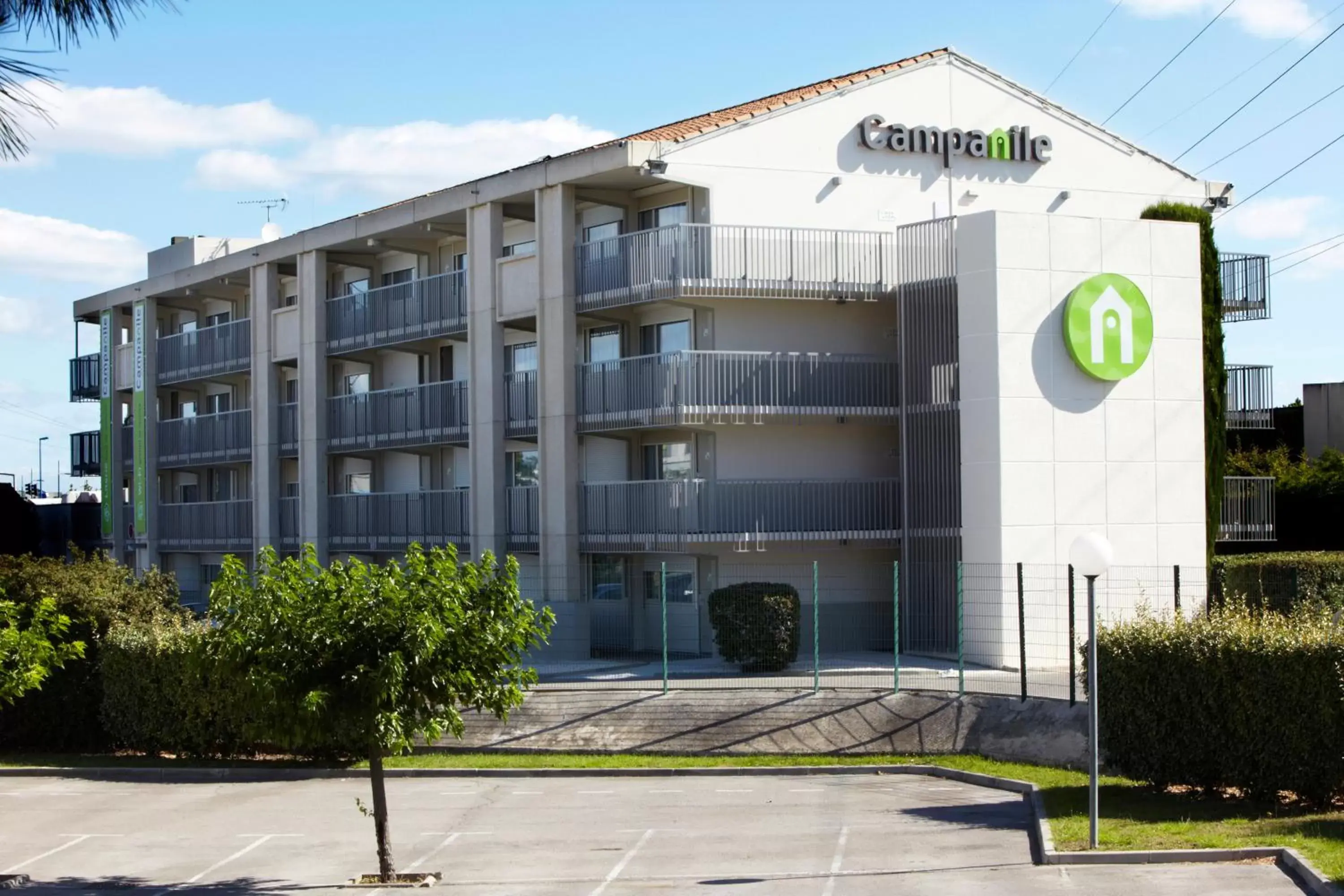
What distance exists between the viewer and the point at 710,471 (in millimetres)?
34250

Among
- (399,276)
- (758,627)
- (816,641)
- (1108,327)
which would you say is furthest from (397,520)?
(1108,327)

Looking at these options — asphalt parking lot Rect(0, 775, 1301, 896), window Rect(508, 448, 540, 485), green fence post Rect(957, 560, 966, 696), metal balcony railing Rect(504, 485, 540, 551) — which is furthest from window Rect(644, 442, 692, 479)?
asphalt parking lot Rect(0, 775, 1301, 896)

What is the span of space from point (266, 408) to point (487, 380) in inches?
431

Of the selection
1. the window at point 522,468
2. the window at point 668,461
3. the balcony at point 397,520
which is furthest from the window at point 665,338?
the balcony at point 397,520

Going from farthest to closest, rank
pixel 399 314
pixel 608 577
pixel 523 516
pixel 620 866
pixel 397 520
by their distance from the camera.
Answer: pixel 397 520
pixel 399 314
pixel 523 516
pixel 608 577
pixel 620 866

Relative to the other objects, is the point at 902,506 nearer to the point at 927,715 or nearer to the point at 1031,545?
the point at 1031,545

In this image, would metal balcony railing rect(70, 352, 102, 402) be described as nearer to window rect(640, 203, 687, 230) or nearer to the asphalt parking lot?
window rect(640, 203, 687, 230)

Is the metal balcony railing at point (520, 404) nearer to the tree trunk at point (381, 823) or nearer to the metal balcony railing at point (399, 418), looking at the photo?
the metal balcony railing at point (399, 418)

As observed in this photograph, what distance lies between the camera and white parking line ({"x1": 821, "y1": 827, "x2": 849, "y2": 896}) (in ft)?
51.2

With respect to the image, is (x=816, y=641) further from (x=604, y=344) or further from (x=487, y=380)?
(x=487, y=380)

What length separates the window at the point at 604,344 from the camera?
119ft

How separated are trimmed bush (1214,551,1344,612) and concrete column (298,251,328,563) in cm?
2245

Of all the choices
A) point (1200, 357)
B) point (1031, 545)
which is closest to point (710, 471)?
point (1031, 545)

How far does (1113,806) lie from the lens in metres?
18.9
